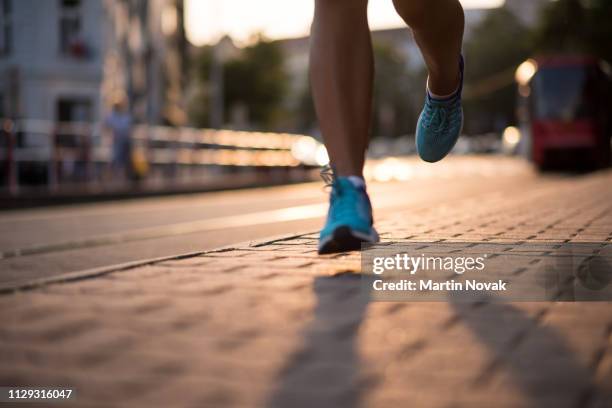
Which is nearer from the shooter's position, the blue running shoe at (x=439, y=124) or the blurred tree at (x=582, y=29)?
the blue running shoe at (x=439, y=124)

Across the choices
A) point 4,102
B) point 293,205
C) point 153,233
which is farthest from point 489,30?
point 153,233

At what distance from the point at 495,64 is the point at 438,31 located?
86.6m

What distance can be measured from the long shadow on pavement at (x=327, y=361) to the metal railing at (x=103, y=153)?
1051cm

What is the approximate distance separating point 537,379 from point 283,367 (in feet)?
1.36

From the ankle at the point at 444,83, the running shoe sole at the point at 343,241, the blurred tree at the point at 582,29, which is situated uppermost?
the blurred tree at the point at 582,29

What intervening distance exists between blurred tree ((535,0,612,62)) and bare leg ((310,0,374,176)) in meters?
52.4

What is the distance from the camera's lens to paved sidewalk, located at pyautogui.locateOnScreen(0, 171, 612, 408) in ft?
5.03

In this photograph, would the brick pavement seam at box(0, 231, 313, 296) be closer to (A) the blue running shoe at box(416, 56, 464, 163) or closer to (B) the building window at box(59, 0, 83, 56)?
(A) the blue running shoe at box(416, 56, 464, 163)

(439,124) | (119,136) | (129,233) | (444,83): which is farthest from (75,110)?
(444,83)

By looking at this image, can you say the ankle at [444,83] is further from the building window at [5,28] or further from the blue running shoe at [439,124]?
the building window at [5,28]

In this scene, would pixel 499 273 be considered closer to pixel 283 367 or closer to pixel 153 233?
pixel 283 367

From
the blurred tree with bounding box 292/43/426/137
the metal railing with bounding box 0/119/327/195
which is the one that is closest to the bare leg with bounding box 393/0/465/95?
the metal railing with bounding box 0/119/327/195

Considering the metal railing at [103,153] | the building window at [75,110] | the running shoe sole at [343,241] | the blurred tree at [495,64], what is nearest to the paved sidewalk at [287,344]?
the running shoe sole at [343,241]

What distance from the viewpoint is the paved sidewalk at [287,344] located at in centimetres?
153
